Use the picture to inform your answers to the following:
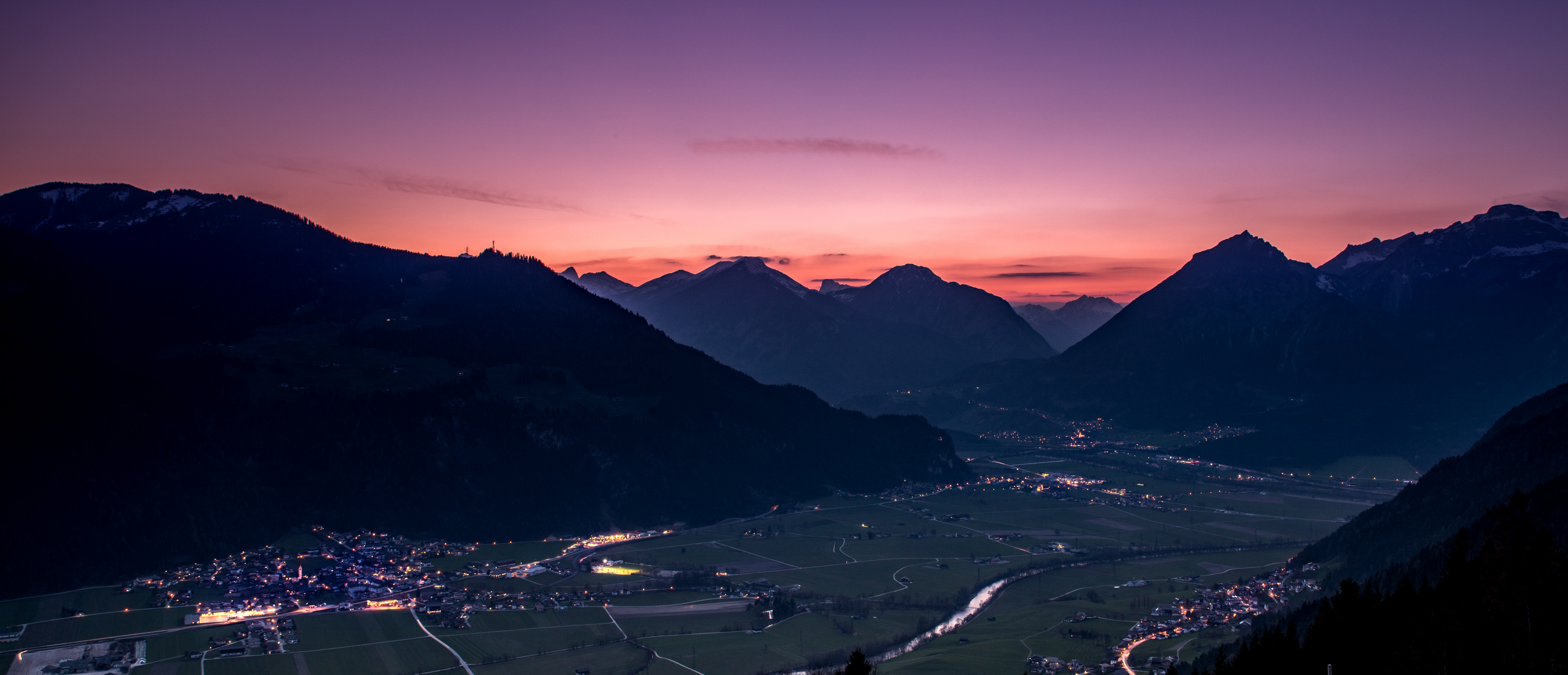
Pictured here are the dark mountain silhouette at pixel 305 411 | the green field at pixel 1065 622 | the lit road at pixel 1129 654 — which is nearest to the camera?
the lit road at pixel 1129 654

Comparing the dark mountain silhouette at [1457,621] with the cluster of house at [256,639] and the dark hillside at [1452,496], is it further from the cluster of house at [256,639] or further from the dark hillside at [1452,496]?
the cluster of house at [256,639]

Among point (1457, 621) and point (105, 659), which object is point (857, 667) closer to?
point (1457, 621)

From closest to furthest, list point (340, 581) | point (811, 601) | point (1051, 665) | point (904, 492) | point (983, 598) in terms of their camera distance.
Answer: point (1051, 665) → point (811, 601) → point (340, 581) → point (983, 598) → point (904, 492)

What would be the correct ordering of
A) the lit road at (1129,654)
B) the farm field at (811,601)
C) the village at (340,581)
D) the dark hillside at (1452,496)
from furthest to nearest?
the dark hillside at (1452,496)
the village at (340,581)
the farm field at (811,601)
the lit road at (1129,654)

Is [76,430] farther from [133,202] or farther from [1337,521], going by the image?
[1337,521]

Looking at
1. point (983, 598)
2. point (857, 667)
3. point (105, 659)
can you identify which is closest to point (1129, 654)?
point (983, 598)

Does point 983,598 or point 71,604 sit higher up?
point 983,598

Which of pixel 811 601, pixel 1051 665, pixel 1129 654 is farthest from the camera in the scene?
pixel 811 601

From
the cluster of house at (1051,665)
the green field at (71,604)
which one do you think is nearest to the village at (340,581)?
the green field at (71,604)

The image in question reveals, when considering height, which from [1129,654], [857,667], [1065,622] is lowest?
[1065,622]
